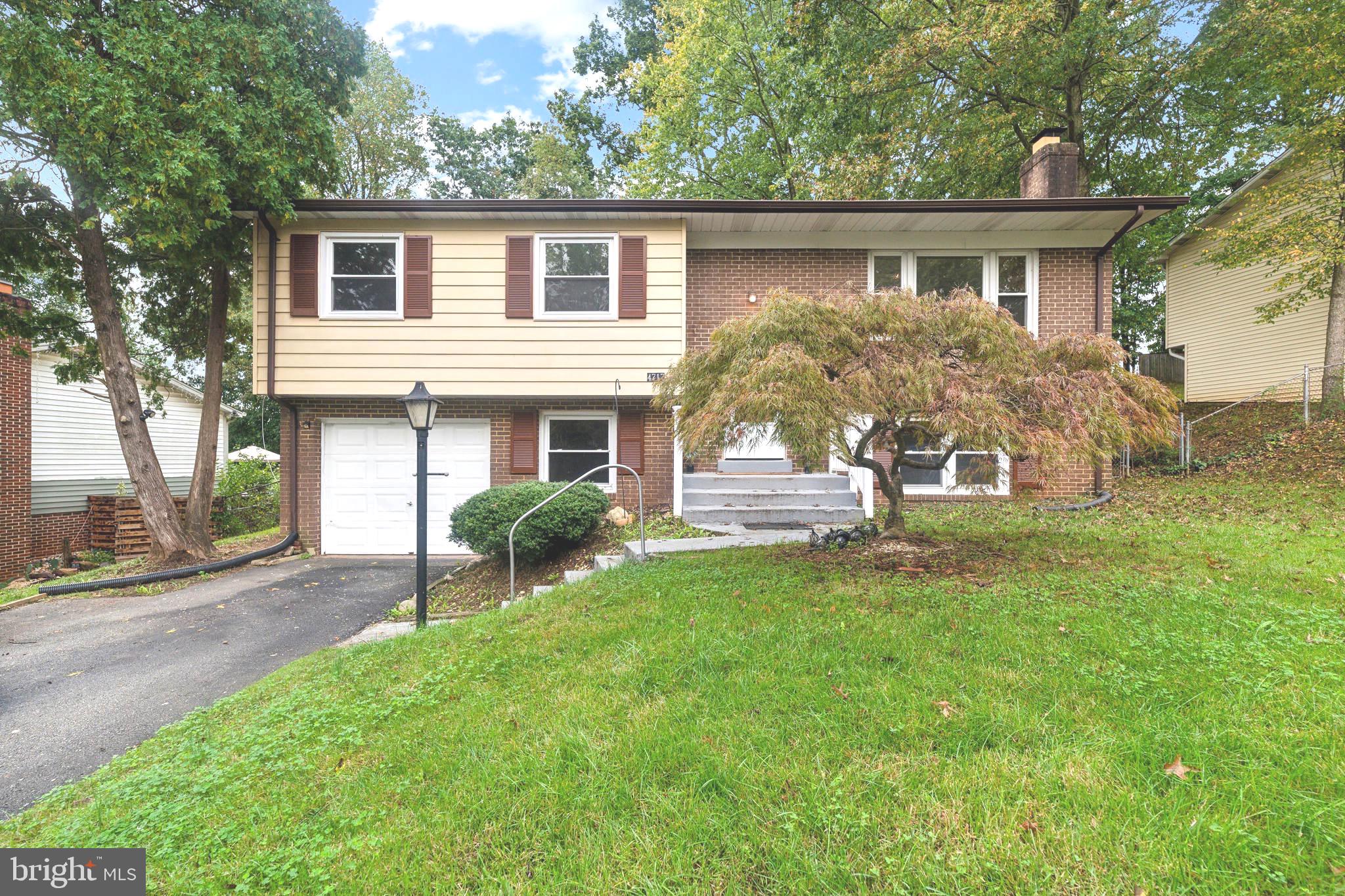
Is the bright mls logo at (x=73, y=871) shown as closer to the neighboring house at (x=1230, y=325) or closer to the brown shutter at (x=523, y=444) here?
the brown shutter at (x=523, y=444)

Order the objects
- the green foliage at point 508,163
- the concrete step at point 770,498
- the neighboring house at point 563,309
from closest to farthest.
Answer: the concrete step at point 770,498 < the neighboring house at point 563,309 < the green foliage at point 508,163

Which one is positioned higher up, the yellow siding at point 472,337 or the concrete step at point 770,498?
the yellow siding at point 472,337

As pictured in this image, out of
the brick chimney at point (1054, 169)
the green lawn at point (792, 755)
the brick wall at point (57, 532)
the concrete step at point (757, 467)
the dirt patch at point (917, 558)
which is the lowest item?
the brick wall at point (57, 532)

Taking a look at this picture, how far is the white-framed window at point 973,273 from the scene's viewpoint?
8.81 meters

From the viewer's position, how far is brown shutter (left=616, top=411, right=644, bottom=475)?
8672 mm

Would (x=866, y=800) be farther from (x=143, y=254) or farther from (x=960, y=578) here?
(x=143, y=254)

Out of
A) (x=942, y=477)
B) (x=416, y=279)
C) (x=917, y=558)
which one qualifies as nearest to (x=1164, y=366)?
(x=942, y=477)

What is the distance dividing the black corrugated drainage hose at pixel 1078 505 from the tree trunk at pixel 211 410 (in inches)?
479

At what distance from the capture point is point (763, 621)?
3535 millimetres

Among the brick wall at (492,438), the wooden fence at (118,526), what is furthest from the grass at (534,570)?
the wooden fence at (118,526)

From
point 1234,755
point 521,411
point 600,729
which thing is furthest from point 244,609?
point 1234,755

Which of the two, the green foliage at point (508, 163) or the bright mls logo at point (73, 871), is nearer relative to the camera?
the bright mls logo at point (73, 871)

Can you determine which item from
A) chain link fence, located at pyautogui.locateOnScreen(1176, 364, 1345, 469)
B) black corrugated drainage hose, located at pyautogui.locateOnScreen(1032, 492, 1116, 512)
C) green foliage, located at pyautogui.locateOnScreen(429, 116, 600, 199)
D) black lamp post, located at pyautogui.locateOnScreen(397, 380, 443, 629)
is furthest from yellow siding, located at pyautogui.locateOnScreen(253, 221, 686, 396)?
green foliage, located at pyautogui.locateOnScreen(429, 116, 600, 199)

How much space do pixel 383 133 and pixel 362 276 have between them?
14.8 m
